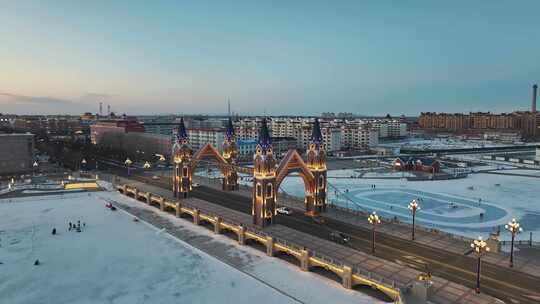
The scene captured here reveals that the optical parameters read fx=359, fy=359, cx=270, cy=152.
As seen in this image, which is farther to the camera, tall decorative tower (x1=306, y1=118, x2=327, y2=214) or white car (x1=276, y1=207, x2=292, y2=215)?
white car (x1=276, y1=207, x2=292, y2=215)

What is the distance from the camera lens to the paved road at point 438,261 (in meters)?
29.1

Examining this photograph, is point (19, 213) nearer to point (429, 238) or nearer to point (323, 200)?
point (323, 200)

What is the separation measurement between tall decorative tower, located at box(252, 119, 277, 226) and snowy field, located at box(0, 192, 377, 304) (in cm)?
535

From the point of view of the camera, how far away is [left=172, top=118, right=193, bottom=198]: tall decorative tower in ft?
207

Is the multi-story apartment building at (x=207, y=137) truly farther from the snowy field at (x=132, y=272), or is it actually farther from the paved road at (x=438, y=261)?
the paved road at (x=438, y=261)

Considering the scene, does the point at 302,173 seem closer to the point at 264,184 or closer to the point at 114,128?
the point at 264,184

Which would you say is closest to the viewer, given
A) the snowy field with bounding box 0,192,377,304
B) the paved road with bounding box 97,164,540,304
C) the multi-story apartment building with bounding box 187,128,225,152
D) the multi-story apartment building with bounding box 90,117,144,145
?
the paved road with bounding box 97,164,540,304

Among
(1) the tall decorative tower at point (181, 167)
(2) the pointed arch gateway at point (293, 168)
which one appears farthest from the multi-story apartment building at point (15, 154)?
(2) the pointed arch gateway at point (293, 168)

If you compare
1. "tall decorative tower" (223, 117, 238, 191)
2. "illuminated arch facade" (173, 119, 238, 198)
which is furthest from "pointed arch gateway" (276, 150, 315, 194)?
"tall decorative tower" (223, 117, 238, 191)

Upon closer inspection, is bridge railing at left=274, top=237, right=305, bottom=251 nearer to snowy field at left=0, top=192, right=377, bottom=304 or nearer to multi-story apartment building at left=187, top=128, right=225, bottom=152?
snowy field at left=0, top=192, right=377, bottom=304

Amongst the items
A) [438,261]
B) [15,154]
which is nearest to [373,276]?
[438,261]

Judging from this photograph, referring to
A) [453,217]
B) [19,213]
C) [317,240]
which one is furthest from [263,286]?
[19,213]

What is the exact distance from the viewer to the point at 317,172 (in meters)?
52.1

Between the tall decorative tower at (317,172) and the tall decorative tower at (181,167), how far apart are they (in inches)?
925
